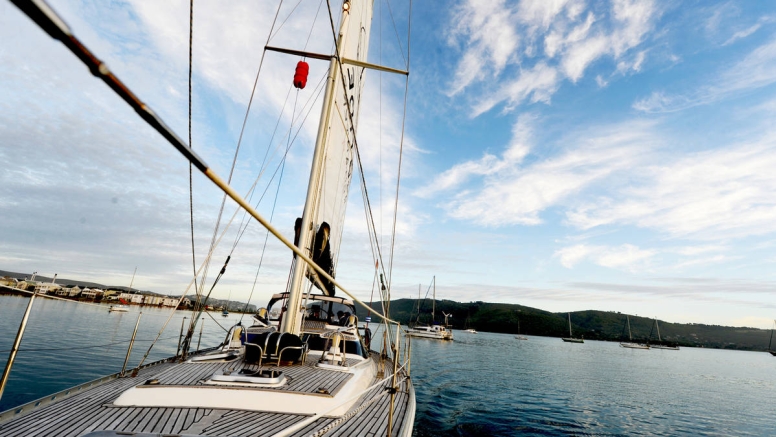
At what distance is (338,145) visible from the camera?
11.5 meters

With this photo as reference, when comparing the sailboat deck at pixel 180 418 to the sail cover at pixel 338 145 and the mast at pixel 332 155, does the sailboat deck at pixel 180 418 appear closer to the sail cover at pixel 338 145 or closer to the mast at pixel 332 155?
the mast at pixel 332 155

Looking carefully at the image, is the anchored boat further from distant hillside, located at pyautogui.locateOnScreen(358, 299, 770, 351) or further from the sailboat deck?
distant hillside, located at pyautogui.locateOnScreen(358, 299, 770, 351)

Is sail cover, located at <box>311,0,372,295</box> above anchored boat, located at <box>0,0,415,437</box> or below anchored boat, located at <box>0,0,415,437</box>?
above

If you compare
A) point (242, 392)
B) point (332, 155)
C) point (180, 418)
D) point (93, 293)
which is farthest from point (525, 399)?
point (93, 293)

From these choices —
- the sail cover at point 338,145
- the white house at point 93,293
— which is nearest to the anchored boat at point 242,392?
the sail cover at point 338,145

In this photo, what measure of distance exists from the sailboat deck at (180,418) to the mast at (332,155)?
7.43ft

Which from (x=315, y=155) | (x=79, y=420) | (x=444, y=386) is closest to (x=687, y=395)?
(x=444, y=386)

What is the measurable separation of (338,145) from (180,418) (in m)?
8.84

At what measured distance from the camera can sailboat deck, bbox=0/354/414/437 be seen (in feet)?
13.7

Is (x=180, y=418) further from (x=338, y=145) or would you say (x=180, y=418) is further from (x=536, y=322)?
(x=536, y=322)

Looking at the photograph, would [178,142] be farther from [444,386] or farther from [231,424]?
[444,386]

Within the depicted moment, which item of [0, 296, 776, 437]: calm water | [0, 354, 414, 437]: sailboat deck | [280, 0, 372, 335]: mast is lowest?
[0, 296, 776, 437]: calm water

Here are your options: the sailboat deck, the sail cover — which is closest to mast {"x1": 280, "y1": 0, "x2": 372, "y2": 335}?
the sail cover

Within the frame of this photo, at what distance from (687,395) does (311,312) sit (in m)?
30.2
